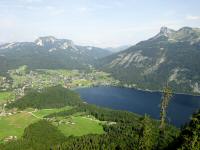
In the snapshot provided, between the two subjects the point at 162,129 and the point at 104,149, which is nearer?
the point at 162,129

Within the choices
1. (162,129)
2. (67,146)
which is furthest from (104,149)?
(162,129)

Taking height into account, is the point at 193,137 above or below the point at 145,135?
above

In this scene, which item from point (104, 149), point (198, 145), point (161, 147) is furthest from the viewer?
point (104, 149)

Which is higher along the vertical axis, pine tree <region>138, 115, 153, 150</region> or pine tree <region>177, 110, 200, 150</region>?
pine tree <region>177, 110, 200, 150</region>

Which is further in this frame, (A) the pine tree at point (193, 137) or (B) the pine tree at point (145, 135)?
(B) the pine tree at point (145, 135)

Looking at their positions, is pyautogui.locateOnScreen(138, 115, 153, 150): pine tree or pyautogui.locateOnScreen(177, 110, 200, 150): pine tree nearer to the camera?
pyautogui.locateOnScreen(177, 110, 200, 150): pine tree

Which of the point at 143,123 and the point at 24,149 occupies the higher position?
the point at 143,123

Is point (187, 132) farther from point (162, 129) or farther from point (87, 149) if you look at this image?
point (87, 149)

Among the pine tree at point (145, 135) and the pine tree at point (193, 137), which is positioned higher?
the pine tree at point (193, 137)

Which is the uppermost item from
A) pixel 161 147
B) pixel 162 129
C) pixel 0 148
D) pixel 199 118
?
pixel 199 118

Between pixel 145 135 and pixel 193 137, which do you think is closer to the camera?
pixel 193 137

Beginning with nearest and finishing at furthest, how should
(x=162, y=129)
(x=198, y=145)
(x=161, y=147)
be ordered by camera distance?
(x=198, y=145)
(x=162, y=129)
(x=161, y=147)
